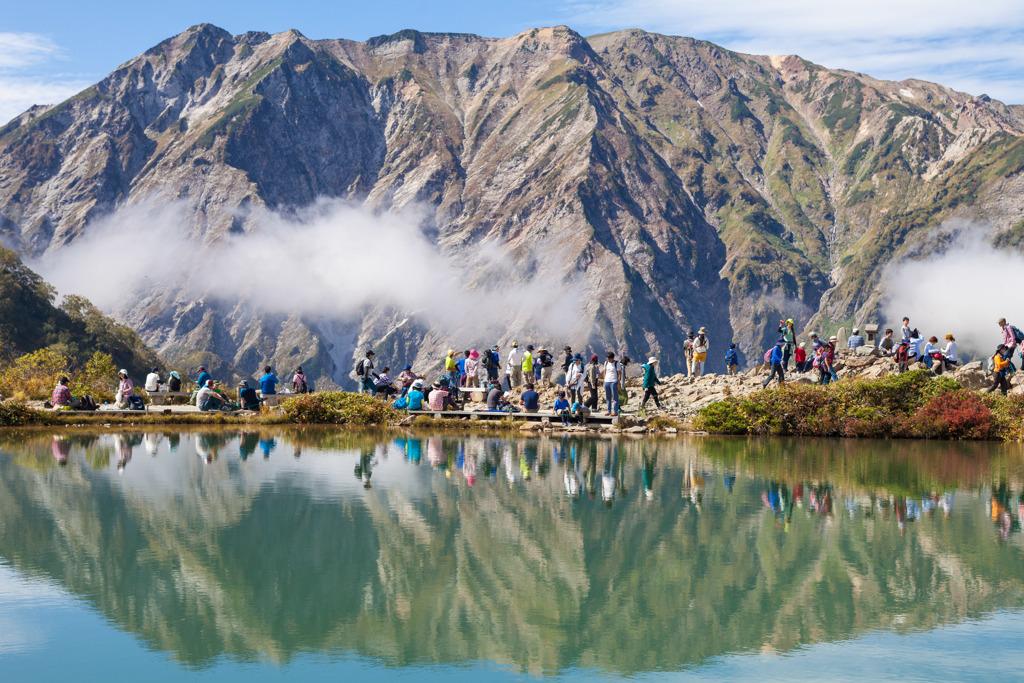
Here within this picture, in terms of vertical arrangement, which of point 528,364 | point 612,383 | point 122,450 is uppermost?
point 528,364

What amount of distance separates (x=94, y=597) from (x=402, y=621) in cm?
440

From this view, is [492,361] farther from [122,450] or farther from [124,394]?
[122,450]

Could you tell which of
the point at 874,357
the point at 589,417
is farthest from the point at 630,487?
the point at 874,357

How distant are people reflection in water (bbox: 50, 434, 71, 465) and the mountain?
80739 mm

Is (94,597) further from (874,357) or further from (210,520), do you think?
(874,357)

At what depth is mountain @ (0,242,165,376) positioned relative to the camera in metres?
114

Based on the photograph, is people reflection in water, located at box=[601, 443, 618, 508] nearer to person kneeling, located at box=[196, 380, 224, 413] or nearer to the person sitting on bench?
the person sitting on bench

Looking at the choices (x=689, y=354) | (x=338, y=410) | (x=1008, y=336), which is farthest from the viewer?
(x=689, y=354)

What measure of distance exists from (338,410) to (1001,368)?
26.9 meters

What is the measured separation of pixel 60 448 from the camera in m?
30.6

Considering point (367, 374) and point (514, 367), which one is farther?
point (514, 367)

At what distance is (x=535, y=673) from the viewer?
11070 mm

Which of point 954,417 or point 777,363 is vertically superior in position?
point 777,363

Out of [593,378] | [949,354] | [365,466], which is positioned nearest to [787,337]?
[949,354]
